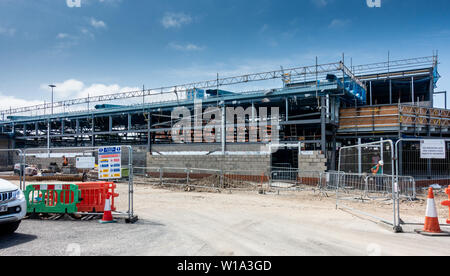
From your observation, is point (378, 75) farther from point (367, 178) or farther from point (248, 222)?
point (248, 222)

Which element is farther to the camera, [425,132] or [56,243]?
[425,132]

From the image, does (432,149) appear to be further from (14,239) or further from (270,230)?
(14,239)

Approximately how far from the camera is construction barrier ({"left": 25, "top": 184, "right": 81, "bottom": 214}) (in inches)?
355

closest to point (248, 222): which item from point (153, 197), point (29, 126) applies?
point (153, 197)

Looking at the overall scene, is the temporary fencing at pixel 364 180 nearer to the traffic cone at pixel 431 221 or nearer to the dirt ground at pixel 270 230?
the dirt ground at pixel 270 230

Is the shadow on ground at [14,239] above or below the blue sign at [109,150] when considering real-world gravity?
below

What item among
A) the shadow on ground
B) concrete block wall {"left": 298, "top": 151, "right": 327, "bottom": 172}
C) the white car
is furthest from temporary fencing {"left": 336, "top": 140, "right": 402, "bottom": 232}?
the white car

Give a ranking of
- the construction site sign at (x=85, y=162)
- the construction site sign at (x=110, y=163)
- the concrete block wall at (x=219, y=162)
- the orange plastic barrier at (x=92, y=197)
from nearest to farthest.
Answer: the construction site sign at (x=110, y=163), the orange plastic barrier at (x=92, y=197), the construction site sign at (x=85, y=162), the concrete block wall at (x=219, y=162)

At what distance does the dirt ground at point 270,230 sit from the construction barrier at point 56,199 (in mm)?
1205

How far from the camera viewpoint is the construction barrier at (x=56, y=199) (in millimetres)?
9008

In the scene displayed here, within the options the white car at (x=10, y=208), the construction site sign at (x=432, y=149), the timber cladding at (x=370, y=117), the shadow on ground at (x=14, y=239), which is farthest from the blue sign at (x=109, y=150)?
the timber cladding at (x=370, y=117)

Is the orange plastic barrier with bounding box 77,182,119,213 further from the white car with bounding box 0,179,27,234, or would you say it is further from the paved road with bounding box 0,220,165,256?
the white car with bounding box 0,179,27,234
